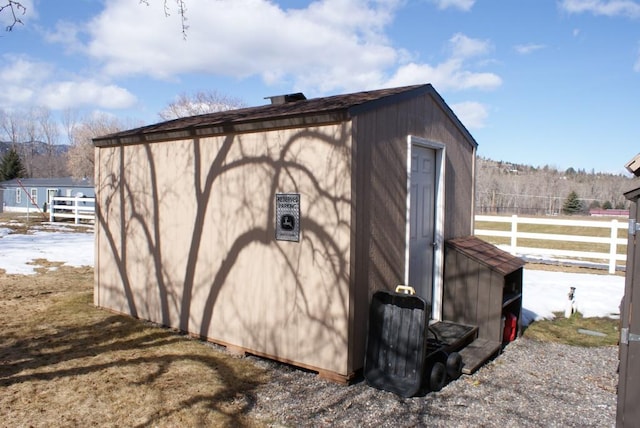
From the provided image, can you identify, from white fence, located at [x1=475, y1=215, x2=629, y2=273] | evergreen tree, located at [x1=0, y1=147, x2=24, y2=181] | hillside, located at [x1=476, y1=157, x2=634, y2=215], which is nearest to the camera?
white fence, located at [x1=475, y1=215, x2=629, y2=273]

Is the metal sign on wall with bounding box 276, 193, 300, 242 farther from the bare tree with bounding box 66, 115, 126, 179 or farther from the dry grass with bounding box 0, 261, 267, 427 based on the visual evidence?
the bare tree with bounding box 66, 115, 126, 179

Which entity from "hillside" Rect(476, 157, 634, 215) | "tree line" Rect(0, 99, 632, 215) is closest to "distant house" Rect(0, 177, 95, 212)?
"tree line" Rect(0, 99, 632, 215)

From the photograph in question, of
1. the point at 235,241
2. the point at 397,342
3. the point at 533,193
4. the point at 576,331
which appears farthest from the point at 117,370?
the point at 533,193

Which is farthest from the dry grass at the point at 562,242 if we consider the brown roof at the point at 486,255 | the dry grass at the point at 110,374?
the dry grass at the point at 110,374

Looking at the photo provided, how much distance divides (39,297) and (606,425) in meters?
7.73

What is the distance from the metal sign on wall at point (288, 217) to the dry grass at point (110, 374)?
1375 mm

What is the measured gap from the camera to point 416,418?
3.46 meters

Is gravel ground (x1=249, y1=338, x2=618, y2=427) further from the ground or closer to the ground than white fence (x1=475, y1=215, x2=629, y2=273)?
closer to the ground

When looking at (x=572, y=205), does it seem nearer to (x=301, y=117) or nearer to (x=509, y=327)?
(x=509, y=327)

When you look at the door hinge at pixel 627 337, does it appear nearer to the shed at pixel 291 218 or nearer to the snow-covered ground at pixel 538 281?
the shed at pixel 291 218

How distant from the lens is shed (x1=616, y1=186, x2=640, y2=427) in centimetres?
248

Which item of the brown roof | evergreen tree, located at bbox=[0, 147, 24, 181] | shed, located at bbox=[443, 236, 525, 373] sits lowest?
shed, located at bbox=[443, 236, 525, 373]

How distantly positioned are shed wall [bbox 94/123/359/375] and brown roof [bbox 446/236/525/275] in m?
2.15

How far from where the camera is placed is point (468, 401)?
3785 mm
